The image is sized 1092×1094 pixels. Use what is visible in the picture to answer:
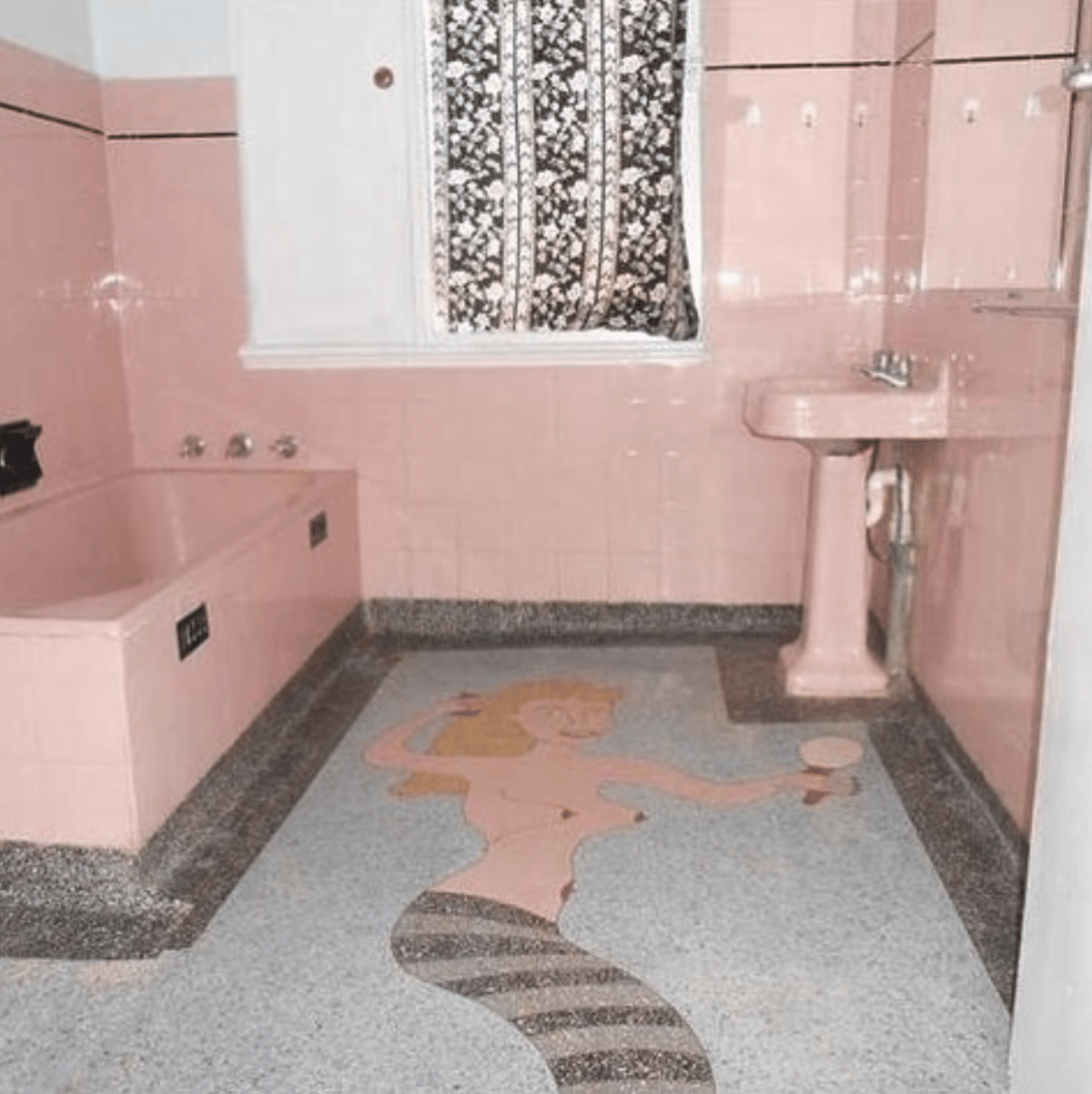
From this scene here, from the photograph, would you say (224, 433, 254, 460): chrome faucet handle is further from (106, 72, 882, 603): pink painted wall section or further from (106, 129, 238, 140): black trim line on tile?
(106, 129, 238, 140): black trim line on tile

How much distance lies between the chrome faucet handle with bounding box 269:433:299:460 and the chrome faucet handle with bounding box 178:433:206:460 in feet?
0.76

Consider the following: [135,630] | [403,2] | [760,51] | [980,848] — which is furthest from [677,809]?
[403,2]

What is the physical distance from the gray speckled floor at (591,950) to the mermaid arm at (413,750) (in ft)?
0.50

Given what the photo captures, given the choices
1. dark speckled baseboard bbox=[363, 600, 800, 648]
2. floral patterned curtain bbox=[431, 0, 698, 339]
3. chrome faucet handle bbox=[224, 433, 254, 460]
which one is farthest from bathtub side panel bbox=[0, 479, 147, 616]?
floral patterned curtain bbox=[431, 0, 698, 339]

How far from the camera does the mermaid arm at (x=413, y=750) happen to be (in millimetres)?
2549

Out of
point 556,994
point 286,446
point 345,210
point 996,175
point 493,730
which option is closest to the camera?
Result: point 556,994

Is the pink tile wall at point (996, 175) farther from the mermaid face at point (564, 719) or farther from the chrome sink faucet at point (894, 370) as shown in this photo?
the mermaid face at point (564, 719)

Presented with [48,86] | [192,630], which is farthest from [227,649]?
[48,86]

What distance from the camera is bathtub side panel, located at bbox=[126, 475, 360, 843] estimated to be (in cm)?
199

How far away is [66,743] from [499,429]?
70.8 inches

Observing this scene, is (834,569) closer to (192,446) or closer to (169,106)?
(192,446)

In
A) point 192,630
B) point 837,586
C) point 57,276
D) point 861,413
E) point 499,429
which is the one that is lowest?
point 837,586

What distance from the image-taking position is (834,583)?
292cm

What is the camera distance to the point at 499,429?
3.42 metres
